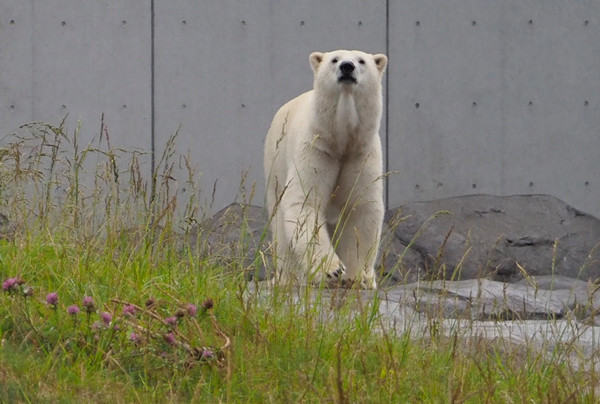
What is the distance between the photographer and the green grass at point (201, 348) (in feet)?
10.3

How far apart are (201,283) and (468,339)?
2.95 ft

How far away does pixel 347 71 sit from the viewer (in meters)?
6.29

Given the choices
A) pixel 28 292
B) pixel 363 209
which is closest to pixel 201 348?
pixel 28 292

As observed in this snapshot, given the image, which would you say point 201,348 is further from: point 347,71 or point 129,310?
point 347,71

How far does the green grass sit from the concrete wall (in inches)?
194

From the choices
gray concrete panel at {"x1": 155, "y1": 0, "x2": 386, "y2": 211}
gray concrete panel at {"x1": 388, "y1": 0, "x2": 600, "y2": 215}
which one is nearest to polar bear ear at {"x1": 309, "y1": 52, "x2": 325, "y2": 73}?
gray concrete panel at {"x1": 155, "y1": 0, "x2": 386, "y2": 211}

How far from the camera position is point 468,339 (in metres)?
3.97

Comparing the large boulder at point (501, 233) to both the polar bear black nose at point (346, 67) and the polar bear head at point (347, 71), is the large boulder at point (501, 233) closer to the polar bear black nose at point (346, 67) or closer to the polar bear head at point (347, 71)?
the polar bear head at point (347, 71)

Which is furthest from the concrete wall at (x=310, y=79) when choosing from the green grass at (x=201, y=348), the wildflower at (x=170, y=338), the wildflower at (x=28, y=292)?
the wildflower at (x=170, y=338)

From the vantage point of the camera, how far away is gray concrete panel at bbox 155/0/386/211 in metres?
9.27

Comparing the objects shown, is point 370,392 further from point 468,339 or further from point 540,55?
point 540,55

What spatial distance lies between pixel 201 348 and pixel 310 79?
6200 mm

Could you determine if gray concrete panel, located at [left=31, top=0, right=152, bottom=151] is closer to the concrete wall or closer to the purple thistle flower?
the concrete wall

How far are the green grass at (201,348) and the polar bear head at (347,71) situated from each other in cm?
217
